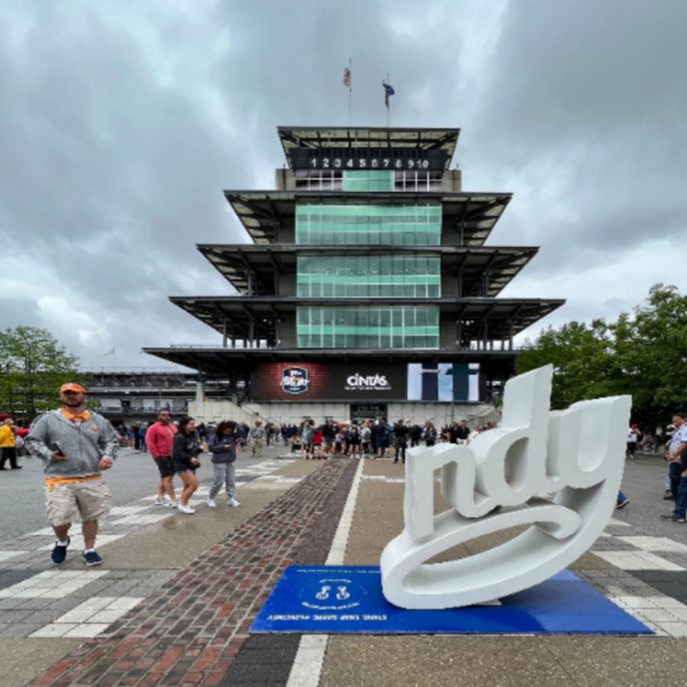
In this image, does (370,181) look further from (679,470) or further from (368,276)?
(679,470)

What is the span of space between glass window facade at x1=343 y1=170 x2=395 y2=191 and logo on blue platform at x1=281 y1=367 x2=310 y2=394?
838 inches

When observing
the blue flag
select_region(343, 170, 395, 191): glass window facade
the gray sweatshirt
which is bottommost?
the gray sweatshirt

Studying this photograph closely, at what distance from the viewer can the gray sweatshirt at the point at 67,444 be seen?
17.8ft

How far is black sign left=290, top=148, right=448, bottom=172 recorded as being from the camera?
55656 mm

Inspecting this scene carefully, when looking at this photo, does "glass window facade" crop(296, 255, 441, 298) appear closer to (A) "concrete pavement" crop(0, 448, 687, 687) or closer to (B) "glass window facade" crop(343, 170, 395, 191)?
(B) "glass window facade" crop(343, 170, 395, 191)

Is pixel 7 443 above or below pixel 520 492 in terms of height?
below

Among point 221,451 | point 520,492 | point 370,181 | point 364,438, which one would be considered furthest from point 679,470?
point 370,181

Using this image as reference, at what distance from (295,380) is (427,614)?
46.1 metres

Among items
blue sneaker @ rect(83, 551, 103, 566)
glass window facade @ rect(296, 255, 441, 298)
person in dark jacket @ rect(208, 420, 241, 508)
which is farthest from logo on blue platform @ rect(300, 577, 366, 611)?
glass window facade @ rect(296, 255, 441, 298)

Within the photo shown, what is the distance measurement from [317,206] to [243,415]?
76.2 feet

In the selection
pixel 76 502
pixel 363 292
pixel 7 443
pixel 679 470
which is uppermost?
pixel 363 292

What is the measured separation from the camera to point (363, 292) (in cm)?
5094

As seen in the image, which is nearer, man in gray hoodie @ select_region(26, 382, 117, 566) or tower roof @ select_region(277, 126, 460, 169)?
man in gray hoodie @ select_region(26, 382, 117, 566)

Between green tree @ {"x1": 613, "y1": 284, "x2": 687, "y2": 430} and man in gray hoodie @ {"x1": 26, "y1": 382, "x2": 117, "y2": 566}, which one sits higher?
green tree @ {"x1": 613, "y1": 284, "x2": 687, "y2": 430}
